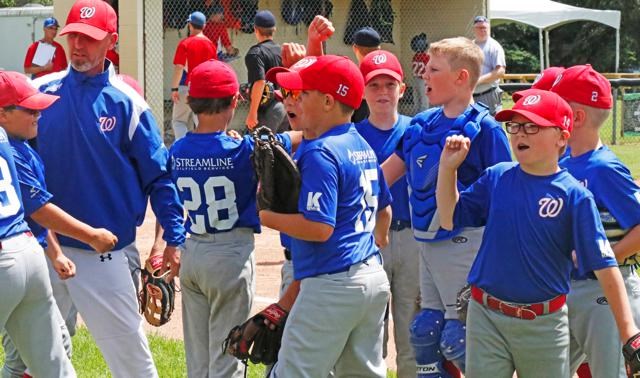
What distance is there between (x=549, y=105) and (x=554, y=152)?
200 millimetres

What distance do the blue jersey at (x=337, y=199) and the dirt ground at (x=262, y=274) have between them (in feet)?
3.86

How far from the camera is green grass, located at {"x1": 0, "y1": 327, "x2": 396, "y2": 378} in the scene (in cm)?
652

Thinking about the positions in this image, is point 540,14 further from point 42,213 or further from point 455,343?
point 42,213

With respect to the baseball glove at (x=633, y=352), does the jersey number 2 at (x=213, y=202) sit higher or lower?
higher

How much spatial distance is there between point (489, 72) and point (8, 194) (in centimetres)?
1160

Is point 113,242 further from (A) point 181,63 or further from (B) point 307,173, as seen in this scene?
(A) point 181,63

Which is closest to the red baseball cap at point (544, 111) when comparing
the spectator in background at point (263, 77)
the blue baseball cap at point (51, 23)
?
the spectator in background at point (263, 77)

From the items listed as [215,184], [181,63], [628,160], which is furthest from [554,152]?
[628,160]

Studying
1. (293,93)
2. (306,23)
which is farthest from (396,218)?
(306,23)

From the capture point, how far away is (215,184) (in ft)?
18.0

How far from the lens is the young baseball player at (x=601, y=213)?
4879 mm

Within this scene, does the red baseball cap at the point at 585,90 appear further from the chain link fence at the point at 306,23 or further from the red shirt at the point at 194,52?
the chain link fence at the point at 306,23

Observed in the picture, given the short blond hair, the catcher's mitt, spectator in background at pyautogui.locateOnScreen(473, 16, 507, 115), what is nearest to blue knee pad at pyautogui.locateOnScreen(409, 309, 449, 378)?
the catcher's mitt

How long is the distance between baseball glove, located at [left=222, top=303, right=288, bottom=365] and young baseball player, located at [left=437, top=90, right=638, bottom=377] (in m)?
0.87
